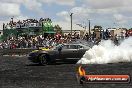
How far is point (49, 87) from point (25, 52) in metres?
23.0

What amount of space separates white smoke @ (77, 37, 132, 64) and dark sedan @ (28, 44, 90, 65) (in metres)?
0.37

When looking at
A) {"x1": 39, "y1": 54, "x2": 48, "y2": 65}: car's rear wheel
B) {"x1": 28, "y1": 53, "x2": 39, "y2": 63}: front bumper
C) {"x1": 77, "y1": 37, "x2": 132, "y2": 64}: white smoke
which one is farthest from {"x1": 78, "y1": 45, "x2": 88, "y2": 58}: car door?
{"x1": 28, "y1": 53, "x2": 39, "y2": 63}: front bumper

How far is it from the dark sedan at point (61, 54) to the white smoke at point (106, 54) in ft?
1.22

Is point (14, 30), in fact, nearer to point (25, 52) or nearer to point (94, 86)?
point (25, 52)

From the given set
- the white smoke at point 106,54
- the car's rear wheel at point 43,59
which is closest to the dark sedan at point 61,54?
the car's rear wheel at point 43,59

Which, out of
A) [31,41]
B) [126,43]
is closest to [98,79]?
[126,43]

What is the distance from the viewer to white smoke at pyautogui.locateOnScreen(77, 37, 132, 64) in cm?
2317

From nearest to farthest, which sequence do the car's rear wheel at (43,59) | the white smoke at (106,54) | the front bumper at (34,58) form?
the white smoke at (106,54) < the car's rear wheel at (43,59) < the front bumper at (34,58)

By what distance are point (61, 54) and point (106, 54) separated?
267 centimetres

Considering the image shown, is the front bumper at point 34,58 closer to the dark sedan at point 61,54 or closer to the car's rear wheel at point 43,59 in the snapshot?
the dark sedan at point 61,54

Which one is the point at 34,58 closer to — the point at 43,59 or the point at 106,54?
the point at 43,59

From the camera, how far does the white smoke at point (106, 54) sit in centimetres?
2317

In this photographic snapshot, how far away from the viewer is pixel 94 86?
11984mm

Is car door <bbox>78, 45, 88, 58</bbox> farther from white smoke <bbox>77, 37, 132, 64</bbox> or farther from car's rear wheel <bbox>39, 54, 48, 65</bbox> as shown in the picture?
car's rear wheel <bbox>39, 54, 48, 65</bbox>
